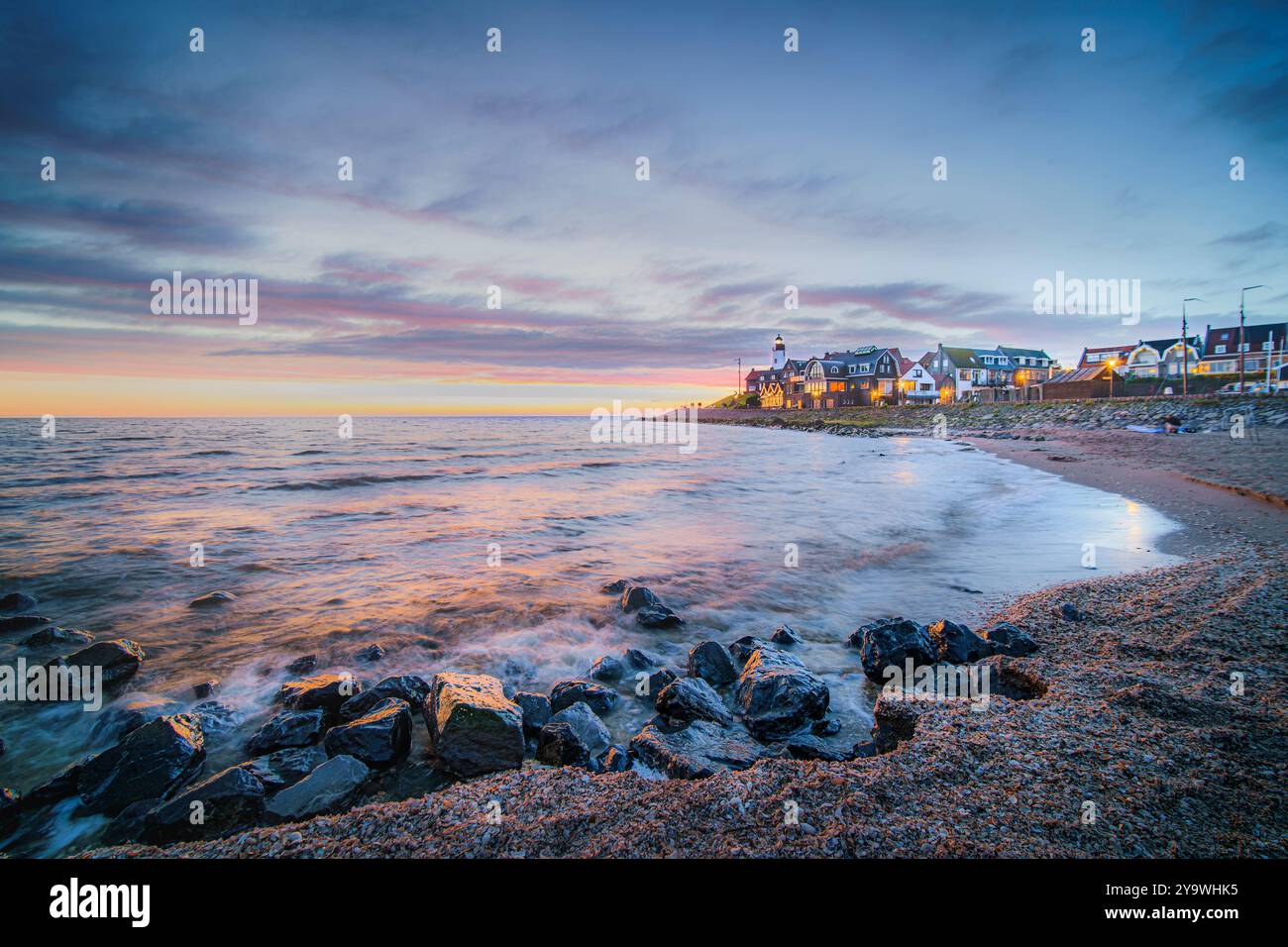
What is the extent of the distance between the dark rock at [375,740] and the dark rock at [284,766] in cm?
11

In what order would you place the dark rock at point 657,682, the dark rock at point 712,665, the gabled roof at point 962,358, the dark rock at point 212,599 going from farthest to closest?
1. the gabled roof at point 962,358
2. the dark rock at point 212,599
3. the dark rock at point 712,665
4. the dark rock at point 657,682

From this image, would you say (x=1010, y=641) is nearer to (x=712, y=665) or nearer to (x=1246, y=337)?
(x=712, y=665)

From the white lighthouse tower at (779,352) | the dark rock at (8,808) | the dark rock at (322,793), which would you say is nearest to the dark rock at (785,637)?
the dark rock at (322,793)

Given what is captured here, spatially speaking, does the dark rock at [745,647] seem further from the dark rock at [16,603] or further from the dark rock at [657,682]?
the dark rock at [16,603]

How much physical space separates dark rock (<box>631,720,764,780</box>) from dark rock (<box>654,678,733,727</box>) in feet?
0.34

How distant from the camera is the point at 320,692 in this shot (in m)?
4.68

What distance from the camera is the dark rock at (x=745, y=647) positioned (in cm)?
554

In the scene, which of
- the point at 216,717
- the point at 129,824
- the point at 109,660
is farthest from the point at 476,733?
the point at 109,660

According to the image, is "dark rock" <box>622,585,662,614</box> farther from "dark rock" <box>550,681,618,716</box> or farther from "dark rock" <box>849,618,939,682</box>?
"dark rock" <box>849,618,939,682</box>

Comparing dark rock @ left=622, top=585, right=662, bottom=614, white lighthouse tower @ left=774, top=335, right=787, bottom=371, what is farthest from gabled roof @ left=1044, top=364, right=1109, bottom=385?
dark rock @ left=622, top=585, right=662, bottom=614

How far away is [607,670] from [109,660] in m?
5.33
